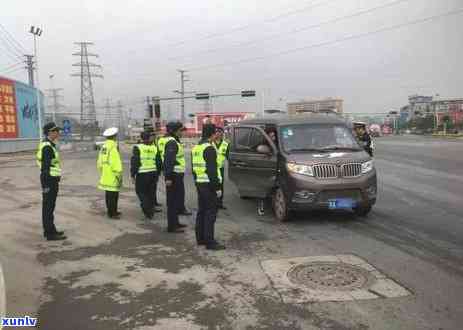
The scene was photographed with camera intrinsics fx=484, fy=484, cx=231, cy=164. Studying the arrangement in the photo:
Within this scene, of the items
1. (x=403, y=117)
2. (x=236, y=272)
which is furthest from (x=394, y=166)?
(x=403, y=117)

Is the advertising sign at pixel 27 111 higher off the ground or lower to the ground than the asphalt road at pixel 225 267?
higher

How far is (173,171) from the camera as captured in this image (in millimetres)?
7859

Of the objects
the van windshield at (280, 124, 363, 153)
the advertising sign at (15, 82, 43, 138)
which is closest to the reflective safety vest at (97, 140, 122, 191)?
the van windshield at (280, 124, 363, 153)

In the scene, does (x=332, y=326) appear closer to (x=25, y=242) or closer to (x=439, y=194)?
(x=25, y=242)

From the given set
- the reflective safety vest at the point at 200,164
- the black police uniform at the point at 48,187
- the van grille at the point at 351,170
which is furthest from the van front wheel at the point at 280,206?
the black police uniform at the point at 48,187

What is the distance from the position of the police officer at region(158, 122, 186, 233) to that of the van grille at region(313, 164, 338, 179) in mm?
2264

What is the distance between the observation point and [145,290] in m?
5.25

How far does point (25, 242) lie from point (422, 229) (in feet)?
→ 20.4

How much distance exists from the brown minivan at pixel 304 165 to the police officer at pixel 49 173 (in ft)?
11.6

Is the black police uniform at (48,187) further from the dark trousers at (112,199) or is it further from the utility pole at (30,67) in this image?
the utility pole at (30,67)

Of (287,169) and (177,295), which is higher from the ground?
(287,169)

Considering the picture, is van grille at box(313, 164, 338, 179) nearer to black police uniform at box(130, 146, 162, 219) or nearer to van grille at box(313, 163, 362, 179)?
van grille at box(313, 163, 362, 179)

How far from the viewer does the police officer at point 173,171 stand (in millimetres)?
7652

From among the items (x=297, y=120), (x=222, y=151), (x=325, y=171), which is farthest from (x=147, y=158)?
(x=325, y=171)
